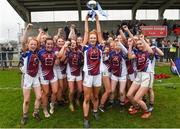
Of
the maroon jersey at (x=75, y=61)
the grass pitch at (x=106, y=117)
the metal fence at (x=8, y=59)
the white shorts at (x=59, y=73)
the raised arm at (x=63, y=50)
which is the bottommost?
the grass pitch at (x=106, y=117)

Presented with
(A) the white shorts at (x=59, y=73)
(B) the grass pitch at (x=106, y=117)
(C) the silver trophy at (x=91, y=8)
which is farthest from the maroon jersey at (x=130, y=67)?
(A) the white shorts at (x=59, y=73)

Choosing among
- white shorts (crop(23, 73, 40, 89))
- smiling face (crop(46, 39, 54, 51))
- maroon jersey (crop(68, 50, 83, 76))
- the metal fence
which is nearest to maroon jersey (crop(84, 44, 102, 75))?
maroon jersey (crop(68, 50, 83, 76))

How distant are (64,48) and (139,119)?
8.48 feet

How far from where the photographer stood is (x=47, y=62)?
8.37 m

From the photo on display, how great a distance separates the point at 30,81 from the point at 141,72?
272 centimetres

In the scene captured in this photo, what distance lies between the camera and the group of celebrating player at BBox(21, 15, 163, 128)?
8070mm

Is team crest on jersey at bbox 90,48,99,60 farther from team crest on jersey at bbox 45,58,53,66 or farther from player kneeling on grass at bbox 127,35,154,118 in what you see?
team crest on jersey at bbox 45,58,53,66

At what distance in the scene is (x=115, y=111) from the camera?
918cm

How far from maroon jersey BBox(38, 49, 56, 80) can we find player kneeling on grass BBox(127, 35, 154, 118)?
6.34ft

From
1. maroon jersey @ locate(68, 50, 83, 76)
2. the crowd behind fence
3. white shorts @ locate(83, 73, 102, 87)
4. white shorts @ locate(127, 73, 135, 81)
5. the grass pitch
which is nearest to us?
white shorts @ locate(83, 73, 102, 87)

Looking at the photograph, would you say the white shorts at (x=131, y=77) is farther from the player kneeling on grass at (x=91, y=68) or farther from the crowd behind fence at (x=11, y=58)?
the crowd behind fence at (x=11, y=58)

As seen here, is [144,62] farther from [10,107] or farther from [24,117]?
[10,107]

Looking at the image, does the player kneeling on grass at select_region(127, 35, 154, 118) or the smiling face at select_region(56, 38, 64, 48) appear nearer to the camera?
the player kneeling on grass at select_region(127, 35, 154, 118)

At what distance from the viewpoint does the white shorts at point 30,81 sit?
8.14 metres
